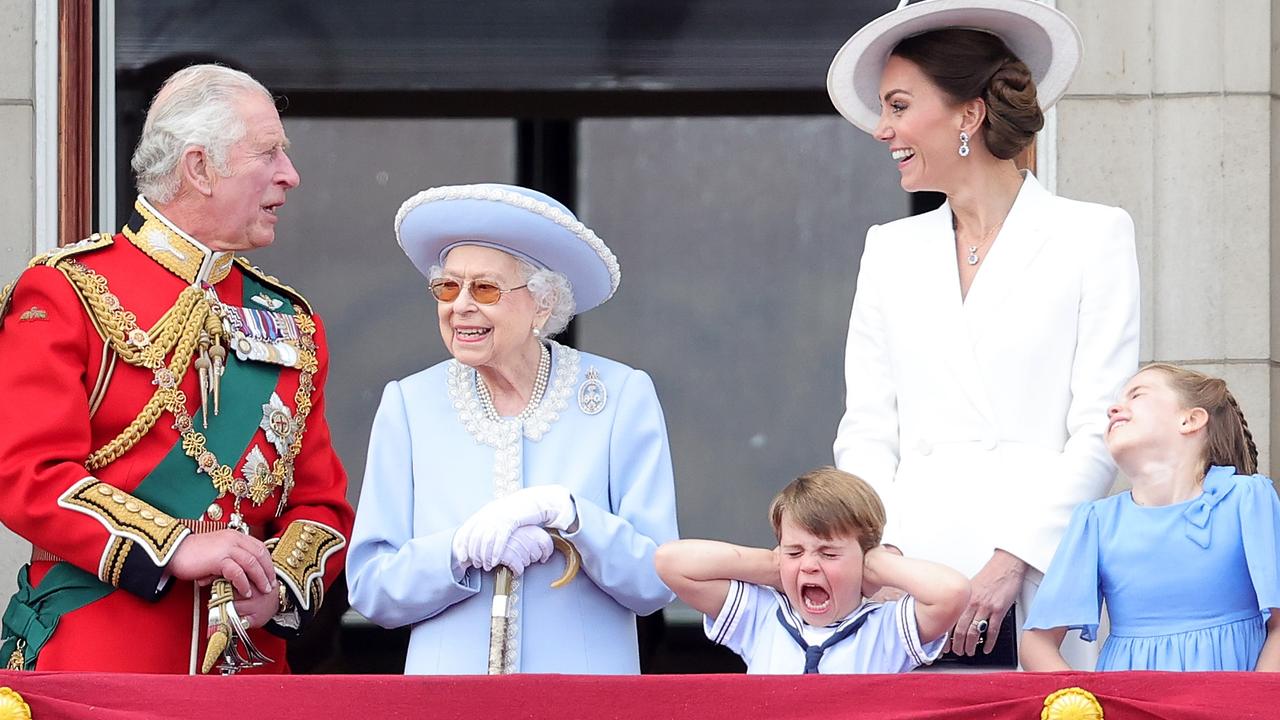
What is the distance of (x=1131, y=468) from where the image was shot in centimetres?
318

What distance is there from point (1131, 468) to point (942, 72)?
2.59 ft

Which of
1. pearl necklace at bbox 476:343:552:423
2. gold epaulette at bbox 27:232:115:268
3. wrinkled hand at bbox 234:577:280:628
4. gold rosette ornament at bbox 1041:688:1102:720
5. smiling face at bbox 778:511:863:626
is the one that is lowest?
gold rosette ornament at bbox 1041:688:1102:720

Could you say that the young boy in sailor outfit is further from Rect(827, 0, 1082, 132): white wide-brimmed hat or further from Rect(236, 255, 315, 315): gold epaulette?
Rect(236, 255, 315, 315): gold epaulette

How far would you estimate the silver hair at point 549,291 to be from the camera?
345cm

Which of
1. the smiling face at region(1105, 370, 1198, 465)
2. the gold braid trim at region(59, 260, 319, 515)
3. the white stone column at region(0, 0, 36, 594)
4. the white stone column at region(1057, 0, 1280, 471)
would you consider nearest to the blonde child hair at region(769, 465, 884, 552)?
the smiling face at region(1105, 370, 1198, 465)

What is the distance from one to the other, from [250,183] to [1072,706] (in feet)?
5.75

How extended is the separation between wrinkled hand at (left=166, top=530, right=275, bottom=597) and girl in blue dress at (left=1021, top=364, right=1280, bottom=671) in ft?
4.22

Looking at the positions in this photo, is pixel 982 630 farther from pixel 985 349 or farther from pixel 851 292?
pixel 851 292

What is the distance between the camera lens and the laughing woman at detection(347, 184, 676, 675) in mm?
Answer: 3258

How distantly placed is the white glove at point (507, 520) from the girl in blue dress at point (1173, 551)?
30.8 inches

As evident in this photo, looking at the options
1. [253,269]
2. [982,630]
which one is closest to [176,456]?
[253,269]

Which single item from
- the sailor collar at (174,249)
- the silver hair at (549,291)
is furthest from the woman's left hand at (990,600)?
the sailor collar at (174,249)

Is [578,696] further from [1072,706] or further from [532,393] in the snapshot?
[532,393]

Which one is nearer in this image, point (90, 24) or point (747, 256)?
point (90, 24)
